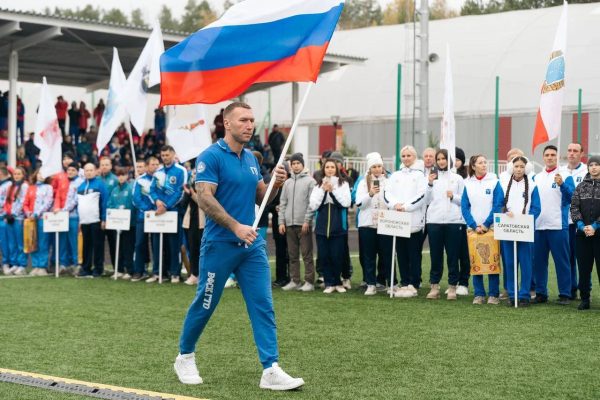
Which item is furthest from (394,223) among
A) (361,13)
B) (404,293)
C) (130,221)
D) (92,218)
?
(361,13)

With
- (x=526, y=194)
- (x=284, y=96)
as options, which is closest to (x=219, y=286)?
(x=526, y=194)

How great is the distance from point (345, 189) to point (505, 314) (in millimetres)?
3241

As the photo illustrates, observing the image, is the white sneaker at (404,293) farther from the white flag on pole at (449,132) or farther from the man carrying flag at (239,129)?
the man carrying flag at (239,129)

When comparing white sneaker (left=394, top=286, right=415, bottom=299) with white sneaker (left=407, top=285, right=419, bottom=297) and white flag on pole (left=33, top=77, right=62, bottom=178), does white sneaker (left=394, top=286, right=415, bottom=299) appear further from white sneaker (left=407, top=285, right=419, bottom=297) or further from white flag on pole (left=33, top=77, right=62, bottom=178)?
white flag on pole (left=33, top=77, right=62, bottom=178)

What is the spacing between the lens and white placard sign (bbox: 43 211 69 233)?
15922 mm

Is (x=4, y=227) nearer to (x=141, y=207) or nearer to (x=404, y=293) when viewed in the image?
(x=141, y=207)

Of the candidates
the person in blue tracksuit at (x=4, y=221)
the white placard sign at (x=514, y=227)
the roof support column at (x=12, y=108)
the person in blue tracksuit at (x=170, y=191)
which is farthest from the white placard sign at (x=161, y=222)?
the roof support column at (x=12, y=108)

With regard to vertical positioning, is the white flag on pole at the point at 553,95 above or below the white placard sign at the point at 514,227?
above

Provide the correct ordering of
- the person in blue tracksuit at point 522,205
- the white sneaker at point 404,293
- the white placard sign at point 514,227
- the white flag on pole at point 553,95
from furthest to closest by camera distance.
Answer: the white sneaker at point 404,293
the person in blue tracksuit at point 522,205
the white flag on pole at point 553,95
the white placard sign at point 514,227

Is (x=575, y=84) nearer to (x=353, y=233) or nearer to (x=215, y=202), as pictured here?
(x=353, y=233)

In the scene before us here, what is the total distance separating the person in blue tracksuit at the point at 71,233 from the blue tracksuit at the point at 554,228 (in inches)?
306

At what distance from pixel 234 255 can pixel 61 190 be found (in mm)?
10000

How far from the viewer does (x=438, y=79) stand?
43750 millimetres

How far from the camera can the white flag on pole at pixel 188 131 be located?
13.9m
